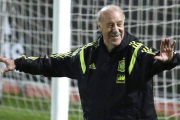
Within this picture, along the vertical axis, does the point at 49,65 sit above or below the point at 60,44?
below

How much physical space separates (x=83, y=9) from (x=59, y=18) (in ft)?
9.19

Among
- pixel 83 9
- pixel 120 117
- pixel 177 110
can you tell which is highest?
pixel 83 9

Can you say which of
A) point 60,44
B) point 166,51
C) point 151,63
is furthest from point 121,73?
point 60,44

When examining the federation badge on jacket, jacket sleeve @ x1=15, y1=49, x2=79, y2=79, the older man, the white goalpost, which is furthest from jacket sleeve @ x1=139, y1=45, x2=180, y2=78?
the white goalpost

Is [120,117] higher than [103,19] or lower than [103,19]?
lower

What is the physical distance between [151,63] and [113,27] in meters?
0.38

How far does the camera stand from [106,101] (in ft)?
13.7

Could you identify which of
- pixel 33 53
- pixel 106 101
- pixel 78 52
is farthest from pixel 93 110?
pixel 33 53

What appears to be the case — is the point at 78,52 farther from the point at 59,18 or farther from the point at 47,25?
the point at 47,25

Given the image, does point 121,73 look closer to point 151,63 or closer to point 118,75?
point 118,75

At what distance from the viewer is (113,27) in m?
4.15

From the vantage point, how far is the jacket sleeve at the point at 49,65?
4559mm

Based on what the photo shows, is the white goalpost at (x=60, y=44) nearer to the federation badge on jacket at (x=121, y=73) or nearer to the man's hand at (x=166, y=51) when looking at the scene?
the federation badge on jacket at (x=121, y=73)

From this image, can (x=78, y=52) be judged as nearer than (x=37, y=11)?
Yes
